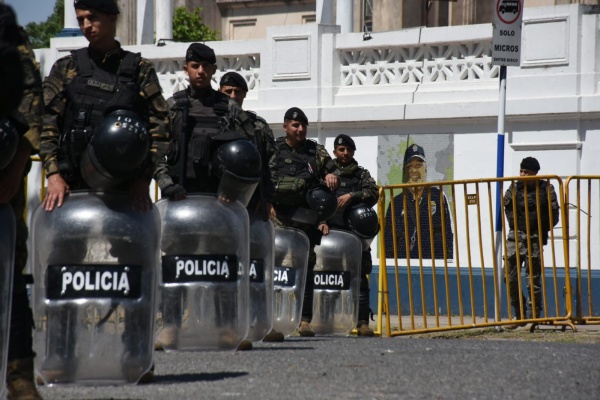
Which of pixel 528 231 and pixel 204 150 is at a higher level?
pixel 204 150

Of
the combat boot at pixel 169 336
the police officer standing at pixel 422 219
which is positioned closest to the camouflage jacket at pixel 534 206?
the police officer standing at pixel 422 219

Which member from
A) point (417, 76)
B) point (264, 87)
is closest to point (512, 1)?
point (417, 76)

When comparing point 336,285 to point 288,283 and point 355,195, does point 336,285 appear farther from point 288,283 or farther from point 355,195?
point 288,283

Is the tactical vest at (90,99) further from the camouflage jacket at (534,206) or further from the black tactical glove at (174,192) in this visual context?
the camouflage jacket at (534,206)

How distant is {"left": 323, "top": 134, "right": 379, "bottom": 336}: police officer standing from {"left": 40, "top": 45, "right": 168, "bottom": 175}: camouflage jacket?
5320 millimetres

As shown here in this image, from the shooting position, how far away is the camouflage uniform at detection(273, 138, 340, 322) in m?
11.4

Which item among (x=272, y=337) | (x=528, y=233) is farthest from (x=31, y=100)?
(x=528, y=233)

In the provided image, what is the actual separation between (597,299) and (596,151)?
6.47 feet

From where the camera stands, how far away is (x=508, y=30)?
45.0 feet

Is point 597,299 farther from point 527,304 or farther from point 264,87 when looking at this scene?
point 264,87

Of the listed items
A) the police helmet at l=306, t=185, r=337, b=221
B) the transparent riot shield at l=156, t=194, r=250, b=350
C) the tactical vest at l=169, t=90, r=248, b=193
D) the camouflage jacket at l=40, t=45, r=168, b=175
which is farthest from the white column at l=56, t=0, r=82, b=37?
the camouflage jacket at l=40, t=45, r=168, b=175

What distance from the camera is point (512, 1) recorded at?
Answer: 44.9 ft

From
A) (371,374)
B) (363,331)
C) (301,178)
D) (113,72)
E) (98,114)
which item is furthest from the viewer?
(363,331)

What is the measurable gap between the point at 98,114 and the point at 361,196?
582 centimetres
